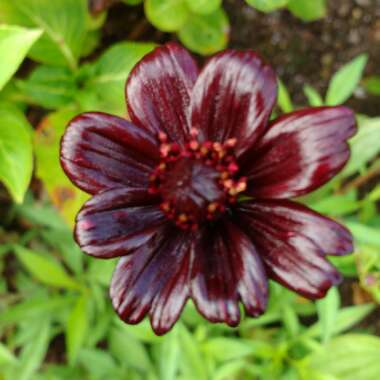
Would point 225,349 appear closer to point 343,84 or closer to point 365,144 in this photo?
point 365,144

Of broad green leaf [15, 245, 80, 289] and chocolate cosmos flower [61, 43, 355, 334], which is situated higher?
chocolate cosmos flower [61, 43, 355, 334]

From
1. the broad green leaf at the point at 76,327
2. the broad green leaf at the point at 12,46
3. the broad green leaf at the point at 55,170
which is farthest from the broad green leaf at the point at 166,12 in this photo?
the broad green leaf at the point at 76,327

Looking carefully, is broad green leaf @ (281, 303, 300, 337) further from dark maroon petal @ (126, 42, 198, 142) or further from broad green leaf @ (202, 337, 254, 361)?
dark maroon petal @ (126, 42, 198, 142)

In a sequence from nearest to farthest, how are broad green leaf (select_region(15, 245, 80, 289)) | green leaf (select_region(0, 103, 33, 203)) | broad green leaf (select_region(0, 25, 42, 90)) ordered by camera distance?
broad green leaf (select_region(0, 25, 42, 90)) → green leaf (select_region(0, 103, 33, 203)) → broad green leaf (select_region(15, 245, 80, 289))

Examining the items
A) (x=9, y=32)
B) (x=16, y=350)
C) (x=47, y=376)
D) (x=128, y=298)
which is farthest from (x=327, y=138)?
(x=16, y=350)

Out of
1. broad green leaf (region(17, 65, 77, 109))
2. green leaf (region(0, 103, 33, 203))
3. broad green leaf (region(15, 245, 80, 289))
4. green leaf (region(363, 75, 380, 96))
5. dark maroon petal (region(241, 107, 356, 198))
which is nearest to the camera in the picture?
dark maroon petal (region(241, 107, 356, 198))

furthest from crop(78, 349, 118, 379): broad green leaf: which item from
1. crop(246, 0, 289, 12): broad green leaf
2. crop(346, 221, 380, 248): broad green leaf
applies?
crop(246, 0, 289, 12): broad green leaf
